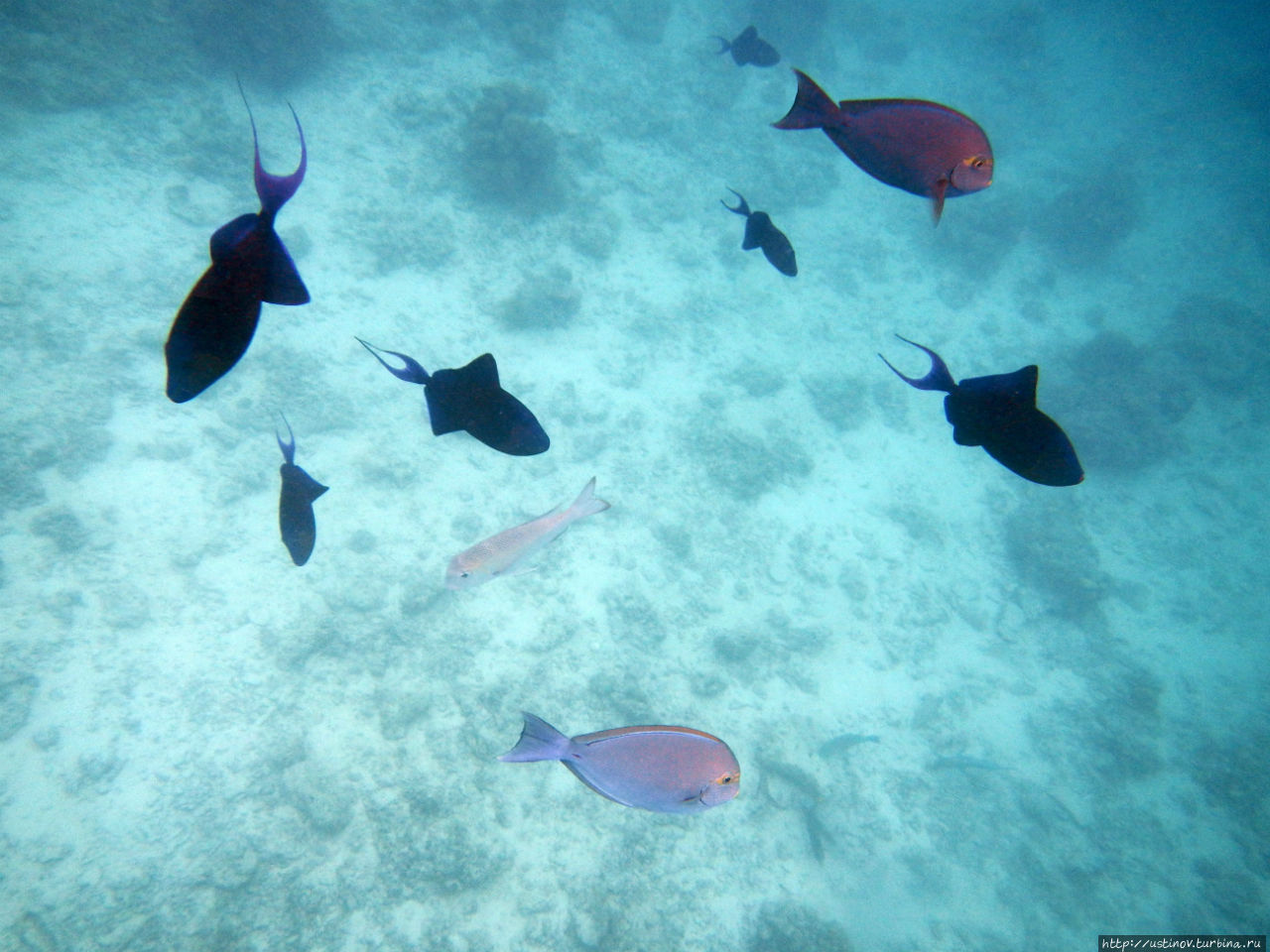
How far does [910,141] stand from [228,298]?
2629 mm

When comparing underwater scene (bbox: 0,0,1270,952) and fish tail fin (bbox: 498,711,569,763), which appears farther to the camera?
underwater scene (bbox: 0,0,1270,952)

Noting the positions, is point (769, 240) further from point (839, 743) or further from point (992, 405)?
point (839, 743)

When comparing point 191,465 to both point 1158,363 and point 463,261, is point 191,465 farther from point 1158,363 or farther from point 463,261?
point 1158,363

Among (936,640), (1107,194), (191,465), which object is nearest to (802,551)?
(936,640)

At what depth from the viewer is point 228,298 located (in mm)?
1750

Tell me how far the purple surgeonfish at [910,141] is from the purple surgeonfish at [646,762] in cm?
250

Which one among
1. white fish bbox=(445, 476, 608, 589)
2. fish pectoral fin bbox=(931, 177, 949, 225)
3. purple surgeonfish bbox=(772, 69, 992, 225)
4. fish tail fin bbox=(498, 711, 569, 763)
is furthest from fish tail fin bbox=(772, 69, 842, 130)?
fish tail fin bbox=(498, 711, 569, 763)

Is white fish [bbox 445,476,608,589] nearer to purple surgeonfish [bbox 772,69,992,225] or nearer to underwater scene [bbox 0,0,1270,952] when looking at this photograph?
underwater scene [bbox 0,0,1270,952]

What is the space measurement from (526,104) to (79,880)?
1577cm

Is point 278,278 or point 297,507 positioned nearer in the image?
point 278,278

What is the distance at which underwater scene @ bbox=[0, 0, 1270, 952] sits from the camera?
5.40 metres

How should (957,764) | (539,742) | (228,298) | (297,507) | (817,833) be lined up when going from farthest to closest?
(957,764) < (817,833) < (297,507) < (539,742) < (228,298)

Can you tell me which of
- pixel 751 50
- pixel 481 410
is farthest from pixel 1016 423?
pixel 751 50

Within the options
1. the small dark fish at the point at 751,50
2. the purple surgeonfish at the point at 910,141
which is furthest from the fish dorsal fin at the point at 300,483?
the small dark fish at the point at 751,50
